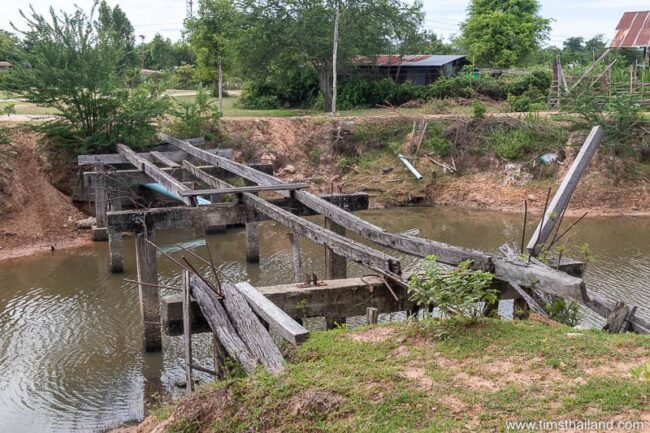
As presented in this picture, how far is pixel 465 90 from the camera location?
98.3 ft

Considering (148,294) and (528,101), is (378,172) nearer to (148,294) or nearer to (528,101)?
(528,101)

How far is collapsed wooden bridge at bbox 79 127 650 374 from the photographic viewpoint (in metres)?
6.37

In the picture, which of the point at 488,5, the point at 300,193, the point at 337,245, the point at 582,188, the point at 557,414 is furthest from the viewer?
the point at 488,5

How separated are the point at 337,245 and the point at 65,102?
13776 mm

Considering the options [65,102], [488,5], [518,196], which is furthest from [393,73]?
[65,102]

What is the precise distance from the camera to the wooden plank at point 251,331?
18.2 ft

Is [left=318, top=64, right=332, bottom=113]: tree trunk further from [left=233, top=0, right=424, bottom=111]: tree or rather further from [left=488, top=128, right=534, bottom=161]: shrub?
[left=488, top=128, right=534, bottom=161]: shrub

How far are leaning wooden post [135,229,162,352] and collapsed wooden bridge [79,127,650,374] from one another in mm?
Result: 15

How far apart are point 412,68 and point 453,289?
30773 millimetres

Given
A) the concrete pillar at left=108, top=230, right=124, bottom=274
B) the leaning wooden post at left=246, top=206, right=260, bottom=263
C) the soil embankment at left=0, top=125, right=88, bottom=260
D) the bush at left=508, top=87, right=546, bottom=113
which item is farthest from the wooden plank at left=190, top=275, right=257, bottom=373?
the bush at left=508, top=87, right=546, bottom=113

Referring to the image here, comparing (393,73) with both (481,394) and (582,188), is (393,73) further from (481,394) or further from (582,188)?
(481,394)

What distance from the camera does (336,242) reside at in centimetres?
761

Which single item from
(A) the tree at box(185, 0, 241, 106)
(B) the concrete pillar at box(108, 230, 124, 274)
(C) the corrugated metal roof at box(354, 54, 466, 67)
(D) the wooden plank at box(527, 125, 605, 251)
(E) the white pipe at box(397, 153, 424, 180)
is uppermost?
(A) the tree at box(185, 0, 241, 106)

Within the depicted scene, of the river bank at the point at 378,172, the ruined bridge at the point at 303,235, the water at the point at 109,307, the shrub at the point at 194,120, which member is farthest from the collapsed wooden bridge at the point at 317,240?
the shrub at the point at 194,120
